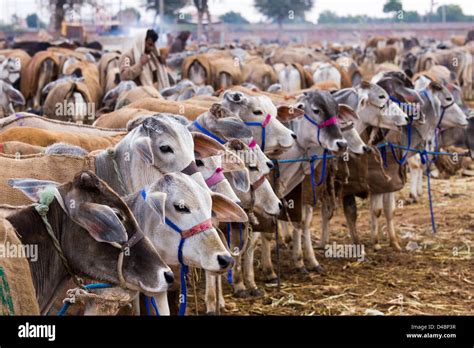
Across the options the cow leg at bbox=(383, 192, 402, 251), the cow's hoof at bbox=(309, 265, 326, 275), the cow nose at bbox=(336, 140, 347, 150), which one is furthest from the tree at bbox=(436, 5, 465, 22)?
the cow nose at bbox=(336, 140, 347, 150)

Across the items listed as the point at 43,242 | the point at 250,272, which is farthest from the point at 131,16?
the point at 43,242

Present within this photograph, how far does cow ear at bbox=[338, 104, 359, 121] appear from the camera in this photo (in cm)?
882

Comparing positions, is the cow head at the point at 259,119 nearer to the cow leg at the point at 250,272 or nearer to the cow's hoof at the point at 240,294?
the cow leg at the point at 250,272

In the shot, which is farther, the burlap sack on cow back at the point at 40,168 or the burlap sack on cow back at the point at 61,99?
the burlap sack on cow back at the point at 61,99

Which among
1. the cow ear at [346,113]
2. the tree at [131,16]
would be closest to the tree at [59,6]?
the tree at [131,16]

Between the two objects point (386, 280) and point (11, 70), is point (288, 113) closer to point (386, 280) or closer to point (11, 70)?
point (386, 280)

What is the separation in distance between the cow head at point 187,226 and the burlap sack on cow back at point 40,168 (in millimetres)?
780

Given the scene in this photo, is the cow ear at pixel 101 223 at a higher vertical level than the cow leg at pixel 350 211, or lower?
higher

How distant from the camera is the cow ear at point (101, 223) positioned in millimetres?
3682

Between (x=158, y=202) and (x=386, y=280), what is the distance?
482cm

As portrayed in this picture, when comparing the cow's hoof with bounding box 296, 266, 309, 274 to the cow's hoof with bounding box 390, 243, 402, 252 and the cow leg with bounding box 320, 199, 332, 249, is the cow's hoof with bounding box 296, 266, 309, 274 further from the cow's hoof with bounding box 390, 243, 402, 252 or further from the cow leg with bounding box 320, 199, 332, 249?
the cow's hoof with bounding box 390, 243, 402, 252

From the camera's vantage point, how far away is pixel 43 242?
12.7 ft

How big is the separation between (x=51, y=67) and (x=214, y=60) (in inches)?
169

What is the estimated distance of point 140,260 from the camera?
12.5ft
